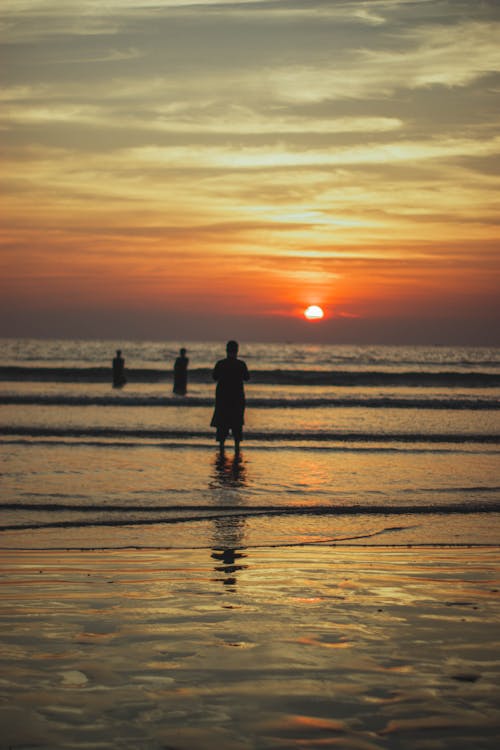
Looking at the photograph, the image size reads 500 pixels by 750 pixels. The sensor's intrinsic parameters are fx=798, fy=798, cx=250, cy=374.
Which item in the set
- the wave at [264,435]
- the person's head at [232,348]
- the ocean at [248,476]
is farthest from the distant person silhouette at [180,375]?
the person's head at [232,348]

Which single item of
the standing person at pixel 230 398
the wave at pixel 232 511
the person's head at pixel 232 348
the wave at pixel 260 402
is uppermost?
the person's head at pixel 232 348

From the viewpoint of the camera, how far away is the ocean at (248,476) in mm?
7738

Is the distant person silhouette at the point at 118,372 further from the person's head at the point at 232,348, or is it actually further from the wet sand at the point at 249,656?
the wet sand at the point at 249,656

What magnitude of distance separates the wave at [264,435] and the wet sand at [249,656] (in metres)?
11.5

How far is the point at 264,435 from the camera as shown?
1800 cm

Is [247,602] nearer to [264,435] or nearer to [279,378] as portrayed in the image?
[264,435]

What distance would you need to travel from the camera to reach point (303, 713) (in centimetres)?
326

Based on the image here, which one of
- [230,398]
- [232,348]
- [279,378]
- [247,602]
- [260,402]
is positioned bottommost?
[247,602]

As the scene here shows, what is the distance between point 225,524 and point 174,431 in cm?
1035

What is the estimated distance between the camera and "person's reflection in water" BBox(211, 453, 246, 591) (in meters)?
5.96

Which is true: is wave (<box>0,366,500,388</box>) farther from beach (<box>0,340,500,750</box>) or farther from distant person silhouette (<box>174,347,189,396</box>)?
beach (<box>0,340,500,750</box>)

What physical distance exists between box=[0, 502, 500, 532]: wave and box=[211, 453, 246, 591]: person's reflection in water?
0.25 metres

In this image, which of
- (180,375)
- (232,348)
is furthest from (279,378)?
(232,348)

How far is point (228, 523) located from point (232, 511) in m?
0.80
